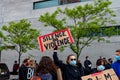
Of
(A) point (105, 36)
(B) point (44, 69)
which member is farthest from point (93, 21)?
(B) point (44, 69)

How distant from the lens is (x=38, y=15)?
3350 cm

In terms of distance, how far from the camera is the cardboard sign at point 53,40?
845cm

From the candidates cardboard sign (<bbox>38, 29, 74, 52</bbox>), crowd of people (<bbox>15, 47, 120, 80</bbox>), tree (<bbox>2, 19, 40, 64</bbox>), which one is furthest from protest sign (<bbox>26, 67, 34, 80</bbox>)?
tree (<bbox>2, 19, 40, 64</bbox>)

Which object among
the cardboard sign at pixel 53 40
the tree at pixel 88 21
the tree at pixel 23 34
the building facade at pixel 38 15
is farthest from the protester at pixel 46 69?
the tree at pixel 23 34

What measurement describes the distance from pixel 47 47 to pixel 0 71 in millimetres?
7807

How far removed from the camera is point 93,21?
2492cm

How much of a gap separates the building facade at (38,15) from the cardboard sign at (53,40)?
1946 centimetres

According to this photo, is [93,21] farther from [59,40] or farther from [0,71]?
[59,40]

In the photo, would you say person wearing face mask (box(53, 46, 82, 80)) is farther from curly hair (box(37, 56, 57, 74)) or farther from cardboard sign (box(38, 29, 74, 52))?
curly hair (box(37, 56, 57, 74))

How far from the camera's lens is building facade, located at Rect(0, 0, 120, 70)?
28.2m

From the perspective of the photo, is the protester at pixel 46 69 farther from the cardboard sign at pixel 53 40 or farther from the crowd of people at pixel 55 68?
the cardboard sign at pixel 53 40

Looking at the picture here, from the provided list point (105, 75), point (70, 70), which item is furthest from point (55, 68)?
point (105, 75)

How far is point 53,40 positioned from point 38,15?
82.7 feet

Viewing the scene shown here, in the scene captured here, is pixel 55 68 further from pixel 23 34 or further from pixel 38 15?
pixel 38 15
